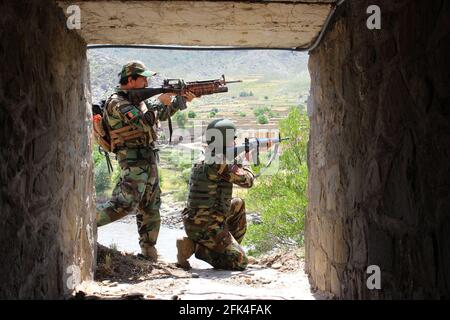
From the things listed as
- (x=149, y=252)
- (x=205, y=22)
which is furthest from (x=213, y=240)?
(x=205, y=22)

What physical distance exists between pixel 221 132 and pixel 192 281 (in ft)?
5.36

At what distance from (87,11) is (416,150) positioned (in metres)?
2.36

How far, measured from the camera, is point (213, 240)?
5680 millimetres

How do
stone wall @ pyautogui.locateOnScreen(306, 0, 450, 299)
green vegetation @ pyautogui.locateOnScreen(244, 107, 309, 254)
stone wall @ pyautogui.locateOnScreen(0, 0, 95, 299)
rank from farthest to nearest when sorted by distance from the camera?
green vegetation @ pyautogui.locateOnScreen(244, 107, 309, 254) < stone wall @ pyautogui.locateOnScreen(0, 0, 95, 299) < stone wall @ pyautogui.locateOnScreen(306, 0, 450, 299)

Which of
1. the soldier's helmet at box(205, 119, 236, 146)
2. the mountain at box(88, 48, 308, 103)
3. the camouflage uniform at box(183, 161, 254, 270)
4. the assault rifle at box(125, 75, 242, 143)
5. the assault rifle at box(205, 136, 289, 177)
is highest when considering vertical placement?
the mountain at box(88, 48, 308, 103)

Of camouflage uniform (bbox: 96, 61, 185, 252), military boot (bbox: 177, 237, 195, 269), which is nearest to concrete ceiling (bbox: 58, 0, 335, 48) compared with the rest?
camouflage uniform (bbox: 96, 61, 185, 252)

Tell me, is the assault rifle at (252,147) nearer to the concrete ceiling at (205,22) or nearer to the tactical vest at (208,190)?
the tactical vest at (208,190)

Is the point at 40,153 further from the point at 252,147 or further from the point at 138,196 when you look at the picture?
the point at 252,147

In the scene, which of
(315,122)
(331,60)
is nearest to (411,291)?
(331,60)

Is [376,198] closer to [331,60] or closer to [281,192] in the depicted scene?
[331,60]

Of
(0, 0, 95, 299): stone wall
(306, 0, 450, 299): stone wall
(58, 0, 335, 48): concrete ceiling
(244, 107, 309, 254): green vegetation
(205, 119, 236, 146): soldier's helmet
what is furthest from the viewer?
(244, 107, 309, 254): green vegetation

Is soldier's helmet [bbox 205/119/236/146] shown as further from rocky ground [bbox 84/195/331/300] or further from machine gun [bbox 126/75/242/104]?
rocky ground [bbox 84/195/331/300]

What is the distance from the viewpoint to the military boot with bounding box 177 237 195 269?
5633mm

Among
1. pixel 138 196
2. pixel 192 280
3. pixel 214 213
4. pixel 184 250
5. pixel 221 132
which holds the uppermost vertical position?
pixel 221 132
